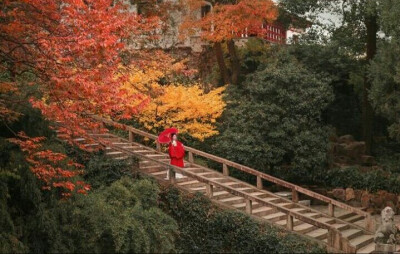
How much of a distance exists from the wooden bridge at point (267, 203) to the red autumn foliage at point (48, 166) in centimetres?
184

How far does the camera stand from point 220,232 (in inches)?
682

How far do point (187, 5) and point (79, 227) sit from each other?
17548 millimetres

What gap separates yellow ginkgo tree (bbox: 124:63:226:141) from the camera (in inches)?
867

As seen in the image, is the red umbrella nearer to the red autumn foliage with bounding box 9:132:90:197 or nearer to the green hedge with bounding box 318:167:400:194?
the red autumn foliage with bounding box 9:132:90:197

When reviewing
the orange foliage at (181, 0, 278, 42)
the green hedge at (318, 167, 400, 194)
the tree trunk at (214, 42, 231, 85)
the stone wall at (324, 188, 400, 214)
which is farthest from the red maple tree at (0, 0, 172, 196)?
the tree trunk at (214, 42, 231, 85)

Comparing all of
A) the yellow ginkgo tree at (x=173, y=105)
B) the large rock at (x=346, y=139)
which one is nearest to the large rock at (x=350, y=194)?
the yellow ginkgo tree at (x=173, y=105)

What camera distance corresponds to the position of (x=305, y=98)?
24234 millimetres

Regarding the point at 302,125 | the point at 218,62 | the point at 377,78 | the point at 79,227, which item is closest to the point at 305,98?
the point at 302,125

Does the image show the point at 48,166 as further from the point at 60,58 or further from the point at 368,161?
the point at 368,161

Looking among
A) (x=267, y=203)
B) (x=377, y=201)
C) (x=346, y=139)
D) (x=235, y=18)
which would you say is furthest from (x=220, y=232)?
(x=346, y=139)

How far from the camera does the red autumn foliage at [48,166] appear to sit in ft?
44.1

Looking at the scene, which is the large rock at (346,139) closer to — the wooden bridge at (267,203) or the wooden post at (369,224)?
the wooden bridge at (267,203)

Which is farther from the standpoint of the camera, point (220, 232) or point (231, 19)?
point (231, 19)

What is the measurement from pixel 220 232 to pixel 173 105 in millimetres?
6579
